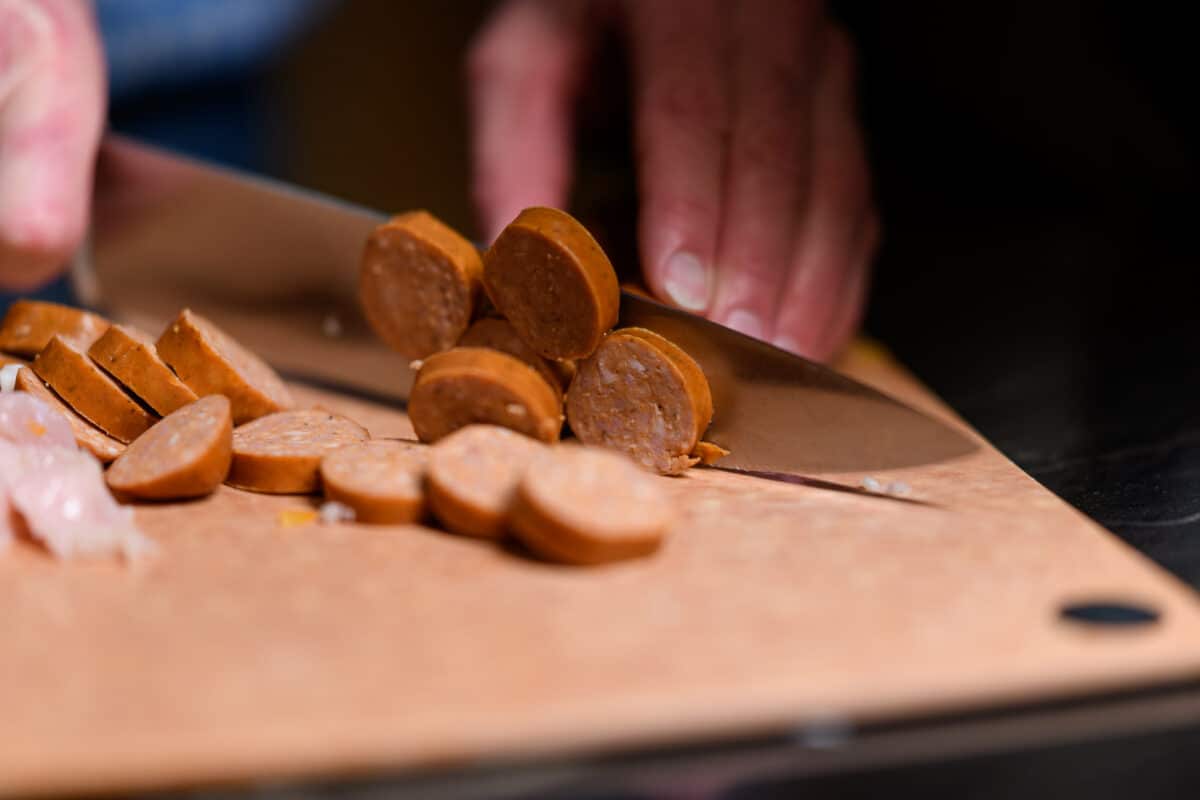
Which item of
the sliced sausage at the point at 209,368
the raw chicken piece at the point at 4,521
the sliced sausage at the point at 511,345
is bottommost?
the raw chicken piece at the point at 4,521

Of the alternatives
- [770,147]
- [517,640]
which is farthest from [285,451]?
[770,147]

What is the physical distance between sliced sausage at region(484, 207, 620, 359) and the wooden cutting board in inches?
14.9

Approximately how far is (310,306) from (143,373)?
63 centimetres

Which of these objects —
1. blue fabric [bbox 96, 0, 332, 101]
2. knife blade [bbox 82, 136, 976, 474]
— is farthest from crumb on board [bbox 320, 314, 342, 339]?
blue fabric [bbox 96, 0, 332, 101]

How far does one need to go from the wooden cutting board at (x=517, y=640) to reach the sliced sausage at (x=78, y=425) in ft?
0.78

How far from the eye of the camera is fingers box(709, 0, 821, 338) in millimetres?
2203

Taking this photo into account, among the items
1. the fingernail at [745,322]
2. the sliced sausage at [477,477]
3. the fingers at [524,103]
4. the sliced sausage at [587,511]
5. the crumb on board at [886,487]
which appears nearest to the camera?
the sliced sausage at [587,511]

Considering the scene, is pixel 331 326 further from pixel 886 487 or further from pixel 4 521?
pixel 886 487

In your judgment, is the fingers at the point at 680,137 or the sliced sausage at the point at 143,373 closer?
the sliced sausage at the point at 143,373

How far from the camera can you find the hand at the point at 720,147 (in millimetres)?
2211

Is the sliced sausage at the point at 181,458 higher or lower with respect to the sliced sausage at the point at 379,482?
lower

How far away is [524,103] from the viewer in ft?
8.80

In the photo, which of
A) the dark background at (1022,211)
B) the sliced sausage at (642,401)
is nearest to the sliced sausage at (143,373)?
the sliced sausage at (642,401)

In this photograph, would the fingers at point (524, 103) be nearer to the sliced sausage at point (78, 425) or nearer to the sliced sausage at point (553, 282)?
the sliced sausage at point (553, 282)
